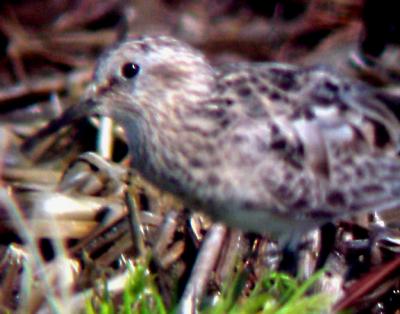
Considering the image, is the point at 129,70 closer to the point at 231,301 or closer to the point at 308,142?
the point at 308,142

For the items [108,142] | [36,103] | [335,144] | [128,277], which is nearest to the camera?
[128,277]

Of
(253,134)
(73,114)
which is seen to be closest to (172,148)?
(253,134)

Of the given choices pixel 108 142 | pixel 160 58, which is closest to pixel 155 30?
pixel 108 142

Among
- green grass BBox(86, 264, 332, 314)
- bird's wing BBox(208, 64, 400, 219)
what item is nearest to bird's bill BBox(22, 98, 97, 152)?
bird's wing BBox(208, 64, 400, 219)

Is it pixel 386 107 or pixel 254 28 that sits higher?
pixel 386 107

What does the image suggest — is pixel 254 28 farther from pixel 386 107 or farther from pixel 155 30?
→ pixel 386 107

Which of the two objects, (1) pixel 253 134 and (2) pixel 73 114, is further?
(2) pixel 73 114

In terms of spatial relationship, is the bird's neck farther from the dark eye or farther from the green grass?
the green grass
